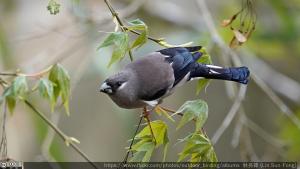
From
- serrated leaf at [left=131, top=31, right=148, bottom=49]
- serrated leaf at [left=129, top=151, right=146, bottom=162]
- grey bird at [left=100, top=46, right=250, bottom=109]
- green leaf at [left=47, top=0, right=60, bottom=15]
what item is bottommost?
serrated leaf at [left=129, top=151, right=146, bottom=162]

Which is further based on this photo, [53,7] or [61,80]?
[61,80]

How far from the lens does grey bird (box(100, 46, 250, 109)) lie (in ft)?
5.04

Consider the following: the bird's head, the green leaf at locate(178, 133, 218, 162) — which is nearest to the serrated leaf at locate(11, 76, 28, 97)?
the bird's head

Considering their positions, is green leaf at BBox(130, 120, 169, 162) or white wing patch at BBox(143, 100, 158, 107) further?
white wing patch at BBox(143, 100, 158, 107)

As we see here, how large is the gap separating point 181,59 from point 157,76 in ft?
0.37

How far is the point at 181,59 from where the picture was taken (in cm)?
172

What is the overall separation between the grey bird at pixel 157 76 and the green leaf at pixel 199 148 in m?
0.18

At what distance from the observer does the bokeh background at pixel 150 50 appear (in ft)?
9.28

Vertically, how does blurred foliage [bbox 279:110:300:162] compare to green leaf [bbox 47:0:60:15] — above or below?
below

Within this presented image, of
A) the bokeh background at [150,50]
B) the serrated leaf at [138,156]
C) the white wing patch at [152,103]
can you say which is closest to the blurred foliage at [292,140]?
the bokeh background at [150,50]

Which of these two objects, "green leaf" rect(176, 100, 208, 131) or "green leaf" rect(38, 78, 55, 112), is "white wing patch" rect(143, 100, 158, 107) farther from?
"green leaf" rect(38, 78, 55, 112)

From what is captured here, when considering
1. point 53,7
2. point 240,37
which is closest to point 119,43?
point 53,7

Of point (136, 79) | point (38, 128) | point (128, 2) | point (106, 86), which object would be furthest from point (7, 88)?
point (128, 2)

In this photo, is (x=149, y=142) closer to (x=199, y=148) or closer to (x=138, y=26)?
(x=199, y=148)
